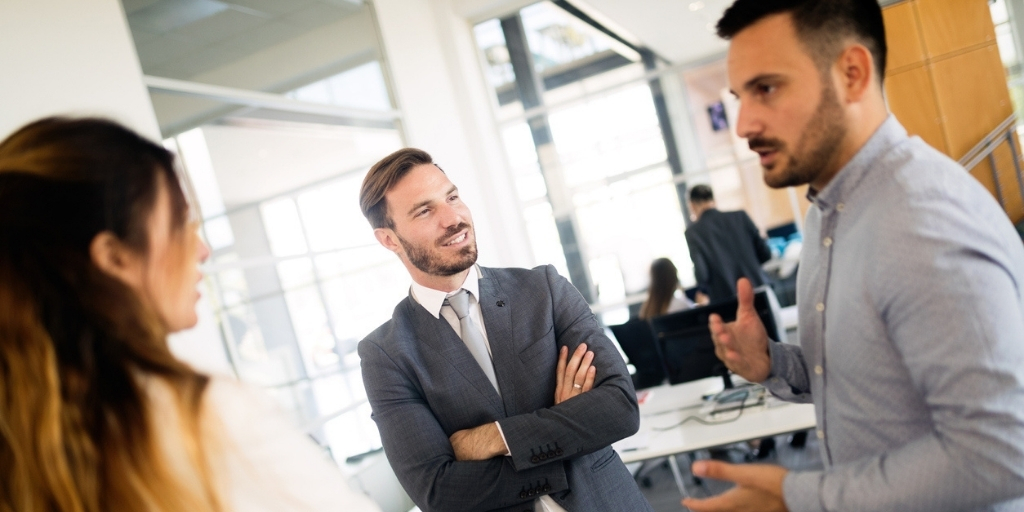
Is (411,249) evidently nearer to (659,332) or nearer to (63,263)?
(63,263)

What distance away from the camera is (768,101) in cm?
132

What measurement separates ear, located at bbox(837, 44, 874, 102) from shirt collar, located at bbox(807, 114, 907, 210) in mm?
71

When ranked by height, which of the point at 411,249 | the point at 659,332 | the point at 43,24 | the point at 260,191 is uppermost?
the point at 43,24

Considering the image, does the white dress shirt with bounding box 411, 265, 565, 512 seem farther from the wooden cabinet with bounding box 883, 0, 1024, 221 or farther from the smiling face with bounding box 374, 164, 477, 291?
the wooden cabinet with bounding box 883, 0, 1024, 221


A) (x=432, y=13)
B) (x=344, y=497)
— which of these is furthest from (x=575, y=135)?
(x=344, y=497)

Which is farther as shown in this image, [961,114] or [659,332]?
[961,114]

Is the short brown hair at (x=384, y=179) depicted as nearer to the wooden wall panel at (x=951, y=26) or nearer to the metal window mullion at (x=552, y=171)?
the metal window mullion at (x=552, y=171)

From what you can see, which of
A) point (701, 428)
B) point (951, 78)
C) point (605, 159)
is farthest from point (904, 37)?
point (701, 428)

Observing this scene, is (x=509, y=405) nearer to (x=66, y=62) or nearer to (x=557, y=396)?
(x=557, y=396)

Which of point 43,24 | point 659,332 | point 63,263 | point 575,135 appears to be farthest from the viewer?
point 575,135

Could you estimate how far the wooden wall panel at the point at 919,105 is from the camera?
23.6 ft

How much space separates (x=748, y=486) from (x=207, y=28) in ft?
13.2

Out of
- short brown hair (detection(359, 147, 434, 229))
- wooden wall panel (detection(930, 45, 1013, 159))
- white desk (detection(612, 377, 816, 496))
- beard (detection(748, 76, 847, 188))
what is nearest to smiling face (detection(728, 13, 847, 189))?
beard (detection(748, 76, 847, 188))

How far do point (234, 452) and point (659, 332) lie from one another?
3.20 m
